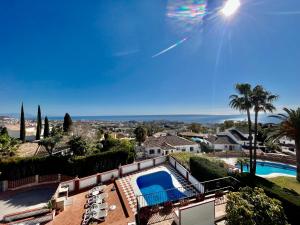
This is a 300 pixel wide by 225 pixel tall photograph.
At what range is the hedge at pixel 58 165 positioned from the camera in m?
18.2

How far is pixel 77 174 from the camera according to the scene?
19594 mm

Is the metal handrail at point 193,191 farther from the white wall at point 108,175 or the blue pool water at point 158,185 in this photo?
the white wall at point 108,175

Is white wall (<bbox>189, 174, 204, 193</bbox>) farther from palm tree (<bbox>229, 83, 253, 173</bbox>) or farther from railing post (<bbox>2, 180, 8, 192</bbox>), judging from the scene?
railing post (<bbox>2, 180, 8, 192</bbox>)

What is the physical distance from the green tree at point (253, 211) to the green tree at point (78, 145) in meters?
19.1

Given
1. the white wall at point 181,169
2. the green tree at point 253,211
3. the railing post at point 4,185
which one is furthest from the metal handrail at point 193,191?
the railing post at point 4,185

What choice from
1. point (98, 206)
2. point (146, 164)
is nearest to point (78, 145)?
point (146, 164)

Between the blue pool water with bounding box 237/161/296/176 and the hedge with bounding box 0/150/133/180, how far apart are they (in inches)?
714

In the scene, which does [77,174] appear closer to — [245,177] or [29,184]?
[29,184]

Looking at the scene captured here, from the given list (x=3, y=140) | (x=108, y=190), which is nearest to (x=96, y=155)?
(x=108, y=190)

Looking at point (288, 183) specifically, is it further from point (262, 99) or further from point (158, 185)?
point (158, 185)

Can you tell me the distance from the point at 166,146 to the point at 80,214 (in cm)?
2454

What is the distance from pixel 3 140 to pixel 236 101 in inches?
1135

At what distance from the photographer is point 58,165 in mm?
19656

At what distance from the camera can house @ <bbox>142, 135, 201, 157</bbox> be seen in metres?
34.6
